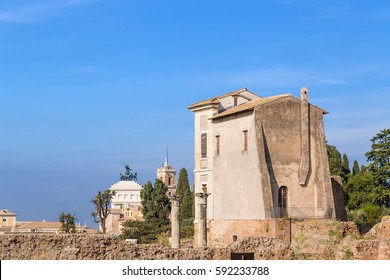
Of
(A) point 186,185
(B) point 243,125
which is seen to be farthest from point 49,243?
(A) point 186,185

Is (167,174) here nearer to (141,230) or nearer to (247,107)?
(141,230)

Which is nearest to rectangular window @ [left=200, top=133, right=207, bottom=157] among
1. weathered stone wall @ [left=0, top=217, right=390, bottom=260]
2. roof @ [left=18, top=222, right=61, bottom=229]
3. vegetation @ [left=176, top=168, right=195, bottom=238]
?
vegetation @ [left=176, top=168, right=195, bottom=238]

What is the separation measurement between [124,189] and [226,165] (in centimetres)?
9696

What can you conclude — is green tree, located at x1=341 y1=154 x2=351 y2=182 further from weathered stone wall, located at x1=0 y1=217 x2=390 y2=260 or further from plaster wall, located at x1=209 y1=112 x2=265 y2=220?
weathered stone wall, located at x1=0 y1=217 x2=390 y2=260

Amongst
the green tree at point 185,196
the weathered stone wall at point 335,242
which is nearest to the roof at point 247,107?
the weathered stone wall at point 335,242

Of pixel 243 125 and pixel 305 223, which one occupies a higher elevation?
pixel 243 125

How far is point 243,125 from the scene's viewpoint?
104 feet

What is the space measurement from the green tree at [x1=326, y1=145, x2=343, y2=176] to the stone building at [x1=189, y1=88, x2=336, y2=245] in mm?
21984

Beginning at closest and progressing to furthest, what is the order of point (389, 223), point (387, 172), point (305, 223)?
point (389, 223), point (305, 223), point (387, 172)

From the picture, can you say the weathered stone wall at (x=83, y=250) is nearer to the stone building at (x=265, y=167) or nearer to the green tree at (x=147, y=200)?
the stone building at (x=265, y=167)

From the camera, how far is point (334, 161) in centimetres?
5500

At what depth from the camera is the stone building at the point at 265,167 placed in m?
30.8
